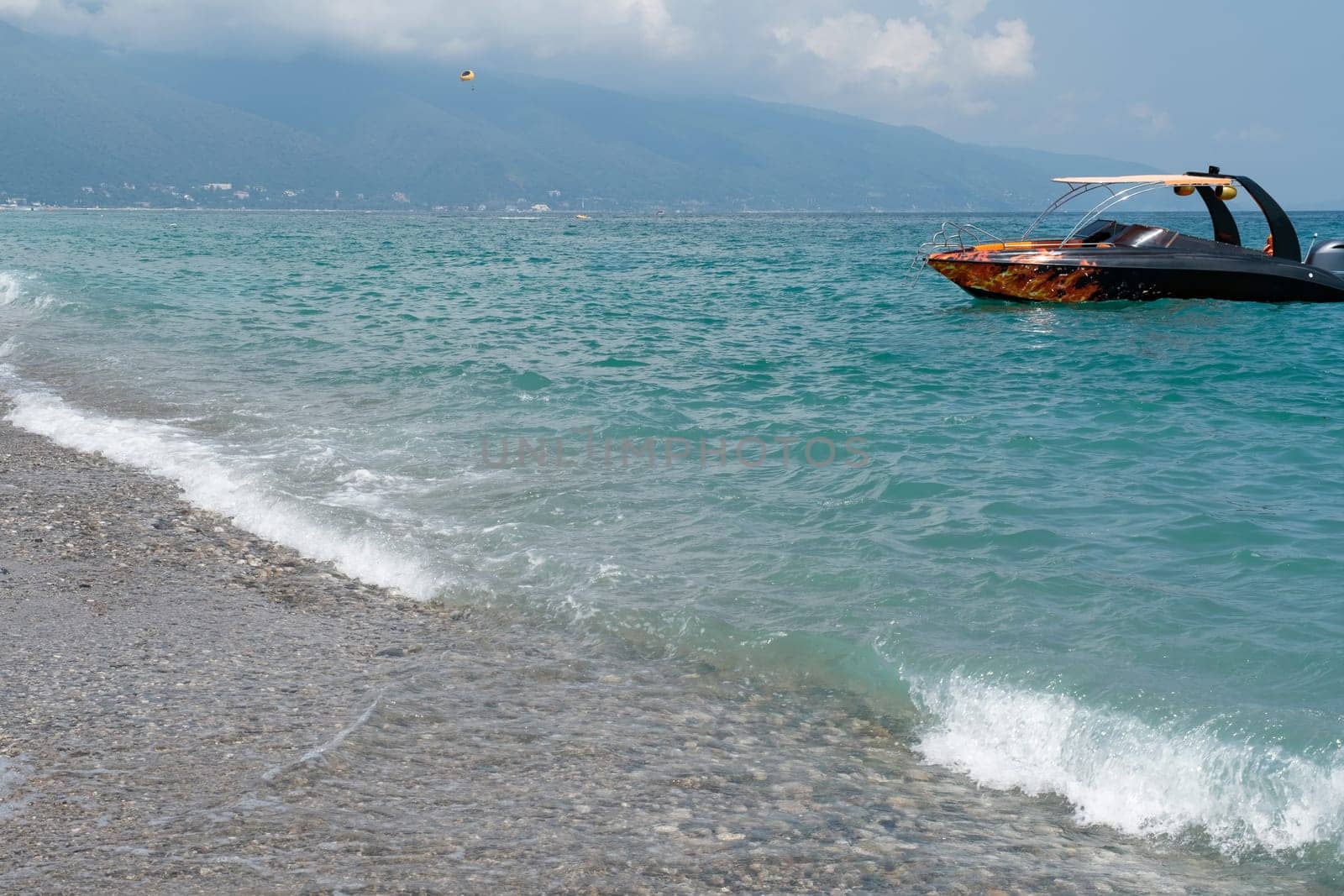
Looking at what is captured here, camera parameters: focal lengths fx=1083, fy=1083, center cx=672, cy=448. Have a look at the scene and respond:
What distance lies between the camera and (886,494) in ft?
35.7

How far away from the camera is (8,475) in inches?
435

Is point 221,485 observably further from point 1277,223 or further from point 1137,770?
point 1277,223

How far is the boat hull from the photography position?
2480 cm

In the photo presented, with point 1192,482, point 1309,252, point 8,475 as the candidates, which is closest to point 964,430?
point 1192,482

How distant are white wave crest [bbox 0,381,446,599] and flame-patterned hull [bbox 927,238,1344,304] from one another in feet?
61.1

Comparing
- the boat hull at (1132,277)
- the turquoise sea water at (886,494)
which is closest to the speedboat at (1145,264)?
the boat hull at (1132,277)

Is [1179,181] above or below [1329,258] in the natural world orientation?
above

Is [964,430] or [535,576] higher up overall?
[964,430]

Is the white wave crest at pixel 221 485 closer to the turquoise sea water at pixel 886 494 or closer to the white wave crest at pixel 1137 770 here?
the turquoise sea water at pixel 886 494

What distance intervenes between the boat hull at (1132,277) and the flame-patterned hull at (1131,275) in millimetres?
19

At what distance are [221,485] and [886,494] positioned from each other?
21.9 feet

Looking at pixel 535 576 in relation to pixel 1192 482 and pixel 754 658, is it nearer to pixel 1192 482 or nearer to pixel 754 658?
pixel 754 658

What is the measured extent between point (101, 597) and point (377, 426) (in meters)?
6.68

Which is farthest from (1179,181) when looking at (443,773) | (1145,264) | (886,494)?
(443,773)
